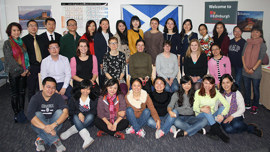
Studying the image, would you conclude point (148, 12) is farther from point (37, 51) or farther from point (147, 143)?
point (147, 143)

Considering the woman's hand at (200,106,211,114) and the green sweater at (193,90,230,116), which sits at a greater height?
the green sweater at (193,90,230,116)

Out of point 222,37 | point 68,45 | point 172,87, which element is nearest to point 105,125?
point 172,87

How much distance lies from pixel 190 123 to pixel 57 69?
Result: 2.30m

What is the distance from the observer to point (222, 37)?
400 cm

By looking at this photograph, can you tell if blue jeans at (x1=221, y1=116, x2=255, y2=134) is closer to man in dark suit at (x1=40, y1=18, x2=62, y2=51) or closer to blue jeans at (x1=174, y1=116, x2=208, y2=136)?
blue jeans at (x1=174, y1=116, x2=208, y2=136)

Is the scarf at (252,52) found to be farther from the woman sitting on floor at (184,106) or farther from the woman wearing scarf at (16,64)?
the woman wearing scarf at (16,64)

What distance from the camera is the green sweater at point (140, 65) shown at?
→ 3.62m

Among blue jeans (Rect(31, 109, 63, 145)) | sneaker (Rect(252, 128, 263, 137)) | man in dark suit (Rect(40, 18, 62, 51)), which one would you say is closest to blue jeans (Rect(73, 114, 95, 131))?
blue jeans (Rect(31, 109, 63, 145))

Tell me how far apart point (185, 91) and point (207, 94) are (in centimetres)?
33

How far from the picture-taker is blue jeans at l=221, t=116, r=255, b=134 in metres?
2.81

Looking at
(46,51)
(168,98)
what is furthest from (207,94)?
(46,51)

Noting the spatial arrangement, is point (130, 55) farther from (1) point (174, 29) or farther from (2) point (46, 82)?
(2) point (46, 82)

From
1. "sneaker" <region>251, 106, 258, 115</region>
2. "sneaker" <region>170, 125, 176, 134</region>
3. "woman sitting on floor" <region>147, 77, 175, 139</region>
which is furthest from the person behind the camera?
"sneaker" <region>251, 106, 258, 115</region>

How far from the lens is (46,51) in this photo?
355 centimetres
